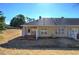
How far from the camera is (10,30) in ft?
83.3

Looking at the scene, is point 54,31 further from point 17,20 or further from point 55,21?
point 17,20

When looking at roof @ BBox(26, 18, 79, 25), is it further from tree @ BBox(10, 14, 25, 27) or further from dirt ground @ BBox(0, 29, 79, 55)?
dirt ground @ BBox(0, 29, 79, 55)

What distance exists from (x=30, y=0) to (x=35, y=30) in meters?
0.77

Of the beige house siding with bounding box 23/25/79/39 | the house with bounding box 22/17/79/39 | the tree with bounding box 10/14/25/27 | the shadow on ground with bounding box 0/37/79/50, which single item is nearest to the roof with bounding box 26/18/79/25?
the house with bounding box 22/17/79/39

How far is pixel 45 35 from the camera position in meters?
25.5

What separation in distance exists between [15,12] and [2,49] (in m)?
0.94

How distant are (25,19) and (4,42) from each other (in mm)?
745

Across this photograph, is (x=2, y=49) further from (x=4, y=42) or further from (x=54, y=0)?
(x=54, y=0)

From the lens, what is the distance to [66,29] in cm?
2561

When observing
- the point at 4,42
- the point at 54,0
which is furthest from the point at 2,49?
the point at 54,0

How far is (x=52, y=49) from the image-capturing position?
25.5 metres

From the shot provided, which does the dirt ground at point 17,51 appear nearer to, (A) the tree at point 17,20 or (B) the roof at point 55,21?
(A) the tree at point 17,20

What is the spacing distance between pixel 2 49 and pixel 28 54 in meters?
0.66

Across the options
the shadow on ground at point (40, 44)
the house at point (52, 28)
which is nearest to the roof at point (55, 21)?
the house at point (52, 28)
